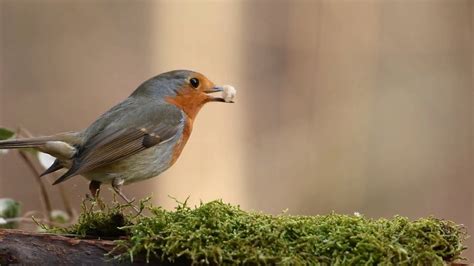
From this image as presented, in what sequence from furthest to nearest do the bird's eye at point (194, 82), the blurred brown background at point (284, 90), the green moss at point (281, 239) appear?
1. the blurred brown background at point (284, 90)
2. the bird's eye at point (194, 82)
3. the green moss at point (281, 239)

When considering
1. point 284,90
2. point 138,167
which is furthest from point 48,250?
point 284,90

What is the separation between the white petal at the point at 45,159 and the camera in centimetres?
372

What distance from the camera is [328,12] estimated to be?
29.9 feet

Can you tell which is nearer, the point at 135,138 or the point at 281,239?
the point at 281,239

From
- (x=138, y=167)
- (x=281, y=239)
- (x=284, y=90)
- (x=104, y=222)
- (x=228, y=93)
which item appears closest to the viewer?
(x=281, y=239)

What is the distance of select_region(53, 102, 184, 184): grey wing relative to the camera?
138 inches

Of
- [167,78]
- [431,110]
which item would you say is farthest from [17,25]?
[167,78]

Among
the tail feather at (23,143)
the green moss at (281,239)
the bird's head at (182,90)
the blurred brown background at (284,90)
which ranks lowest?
the blurred brown background at (284,90)

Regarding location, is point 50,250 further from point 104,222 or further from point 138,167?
point 138,167

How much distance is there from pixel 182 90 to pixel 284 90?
515cm

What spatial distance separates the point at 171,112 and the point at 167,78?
22cm

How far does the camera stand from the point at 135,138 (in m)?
3.74

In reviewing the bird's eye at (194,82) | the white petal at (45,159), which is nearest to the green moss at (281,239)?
the white petal at (45,159)

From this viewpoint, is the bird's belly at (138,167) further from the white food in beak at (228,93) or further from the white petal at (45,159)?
the white food in beak at (228,93)
